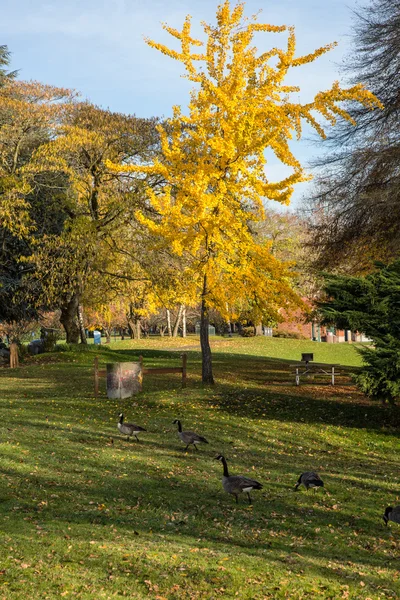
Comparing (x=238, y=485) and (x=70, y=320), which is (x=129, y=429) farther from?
(x=70, y=320)

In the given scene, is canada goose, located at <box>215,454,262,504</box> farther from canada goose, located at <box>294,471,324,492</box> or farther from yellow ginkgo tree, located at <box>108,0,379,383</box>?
yellow ginkgo tree, located at <box>108,0,379,383</box>

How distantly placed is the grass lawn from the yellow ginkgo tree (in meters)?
4.61

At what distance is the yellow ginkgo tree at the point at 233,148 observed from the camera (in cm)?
2336

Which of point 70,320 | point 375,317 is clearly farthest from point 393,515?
point 70,320

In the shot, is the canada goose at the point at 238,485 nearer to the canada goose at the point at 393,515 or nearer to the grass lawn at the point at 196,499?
the grass lawn at the point at 196,499

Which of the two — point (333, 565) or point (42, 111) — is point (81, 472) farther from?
point (42, 111)

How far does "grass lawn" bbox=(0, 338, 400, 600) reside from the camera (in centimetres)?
795

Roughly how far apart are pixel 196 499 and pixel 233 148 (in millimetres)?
14192

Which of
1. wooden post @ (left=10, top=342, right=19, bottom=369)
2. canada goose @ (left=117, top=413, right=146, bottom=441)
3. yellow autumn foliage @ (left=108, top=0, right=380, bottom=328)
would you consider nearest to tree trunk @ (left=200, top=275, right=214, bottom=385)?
yellow autumn foliage @ (left=108, top=0, right=380, bottom=328)

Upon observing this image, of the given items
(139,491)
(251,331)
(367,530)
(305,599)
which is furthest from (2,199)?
(251,331)

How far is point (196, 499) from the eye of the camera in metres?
11.7

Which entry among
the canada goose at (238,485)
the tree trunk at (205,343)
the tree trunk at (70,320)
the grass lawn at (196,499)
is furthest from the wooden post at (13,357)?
the canada goose at (238,485)

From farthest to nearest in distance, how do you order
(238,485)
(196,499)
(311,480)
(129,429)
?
(129,429), (311,480), (196,499), (238,485)

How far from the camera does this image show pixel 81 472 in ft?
42.1
